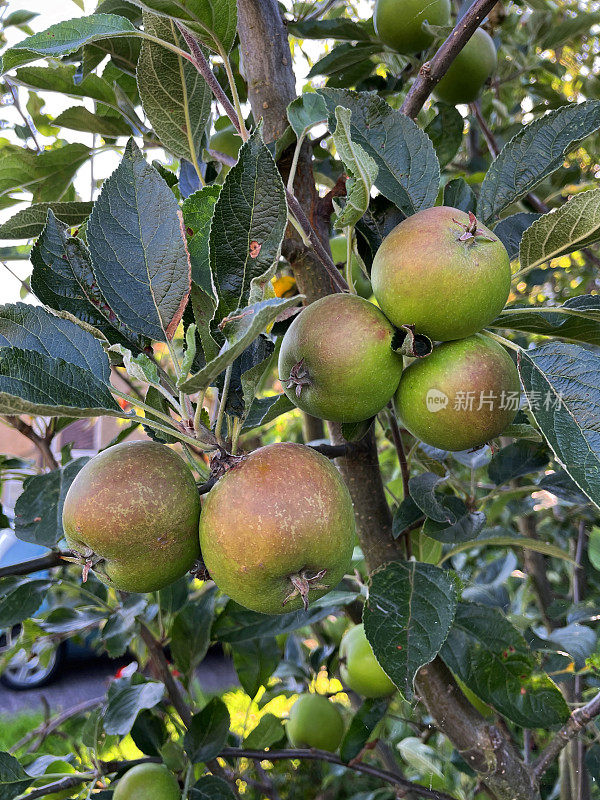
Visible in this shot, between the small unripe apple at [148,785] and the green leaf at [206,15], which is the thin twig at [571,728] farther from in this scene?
the green leaf at [206,15]

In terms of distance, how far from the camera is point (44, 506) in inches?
47.0

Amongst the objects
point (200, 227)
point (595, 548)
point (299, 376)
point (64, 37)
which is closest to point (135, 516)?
point (299, 376)

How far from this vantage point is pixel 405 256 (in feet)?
2.49

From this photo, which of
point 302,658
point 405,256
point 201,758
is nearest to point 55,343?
point 405,256

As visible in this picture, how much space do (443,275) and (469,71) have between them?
855mm

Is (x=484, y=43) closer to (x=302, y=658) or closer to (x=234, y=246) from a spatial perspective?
(x=234, y=246)

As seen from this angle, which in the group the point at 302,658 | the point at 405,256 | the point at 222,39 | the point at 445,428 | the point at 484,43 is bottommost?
the point at 302,658

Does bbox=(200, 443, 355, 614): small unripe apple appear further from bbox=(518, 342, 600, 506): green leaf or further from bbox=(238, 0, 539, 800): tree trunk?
bbox=(238, 0, 539, 800): tree trunk

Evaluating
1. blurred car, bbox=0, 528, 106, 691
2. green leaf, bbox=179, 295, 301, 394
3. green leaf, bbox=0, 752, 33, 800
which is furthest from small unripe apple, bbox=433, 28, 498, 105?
blurred car, bbox=0, 528, 106, 691

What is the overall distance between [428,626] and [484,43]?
4.03 feet

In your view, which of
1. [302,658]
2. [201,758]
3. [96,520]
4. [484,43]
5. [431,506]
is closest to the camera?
[96,520]

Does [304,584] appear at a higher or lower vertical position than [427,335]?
lower

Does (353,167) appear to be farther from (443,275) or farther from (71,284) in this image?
(71,284)

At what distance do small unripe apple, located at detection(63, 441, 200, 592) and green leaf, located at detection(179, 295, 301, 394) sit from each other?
0.13m
